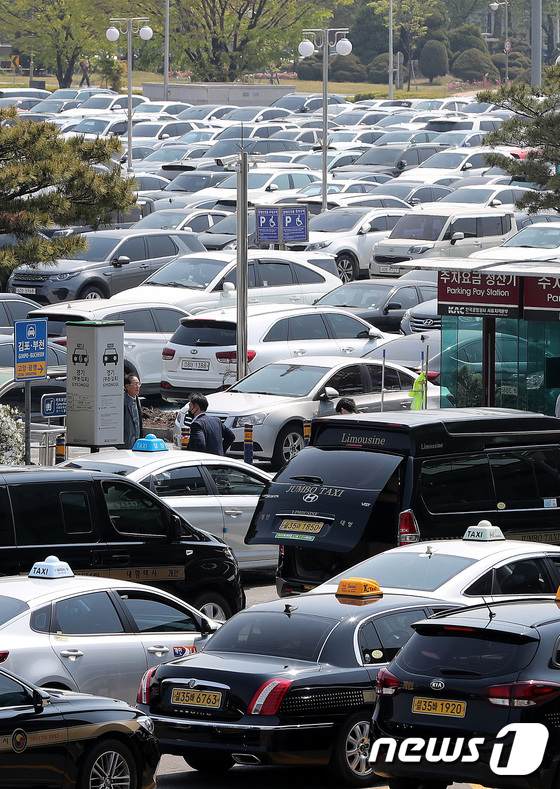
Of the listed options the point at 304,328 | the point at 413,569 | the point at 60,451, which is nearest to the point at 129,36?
the point at 304,328

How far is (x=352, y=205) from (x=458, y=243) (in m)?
6.35

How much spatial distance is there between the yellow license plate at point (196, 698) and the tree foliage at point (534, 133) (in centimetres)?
1652

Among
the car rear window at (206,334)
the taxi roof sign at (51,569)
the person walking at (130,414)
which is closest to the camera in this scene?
the taxi roof sign at (51,569)

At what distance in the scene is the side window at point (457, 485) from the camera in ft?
42.1

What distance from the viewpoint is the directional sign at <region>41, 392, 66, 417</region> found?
18438 mm

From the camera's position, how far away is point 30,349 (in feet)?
56.3

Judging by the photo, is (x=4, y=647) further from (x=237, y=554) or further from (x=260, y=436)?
(x=260, y=436)

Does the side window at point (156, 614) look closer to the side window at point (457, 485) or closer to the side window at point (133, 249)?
the side window at point (457, 485)

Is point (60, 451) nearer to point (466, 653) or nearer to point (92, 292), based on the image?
point (466, 653)

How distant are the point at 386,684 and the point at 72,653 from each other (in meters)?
2.50

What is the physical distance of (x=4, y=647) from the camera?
9.25 metres

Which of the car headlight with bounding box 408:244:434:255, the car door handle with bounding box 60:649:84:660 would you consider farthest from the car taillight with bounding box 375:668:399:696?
the car headlight with bounding box 408:244:434:255

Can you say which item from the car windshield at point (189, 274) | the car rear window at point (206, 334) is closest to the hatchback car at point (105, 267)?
the car windshield at point (189, 274)

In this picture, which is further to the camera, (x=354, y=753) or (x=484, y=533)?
(x=484, y=533)
